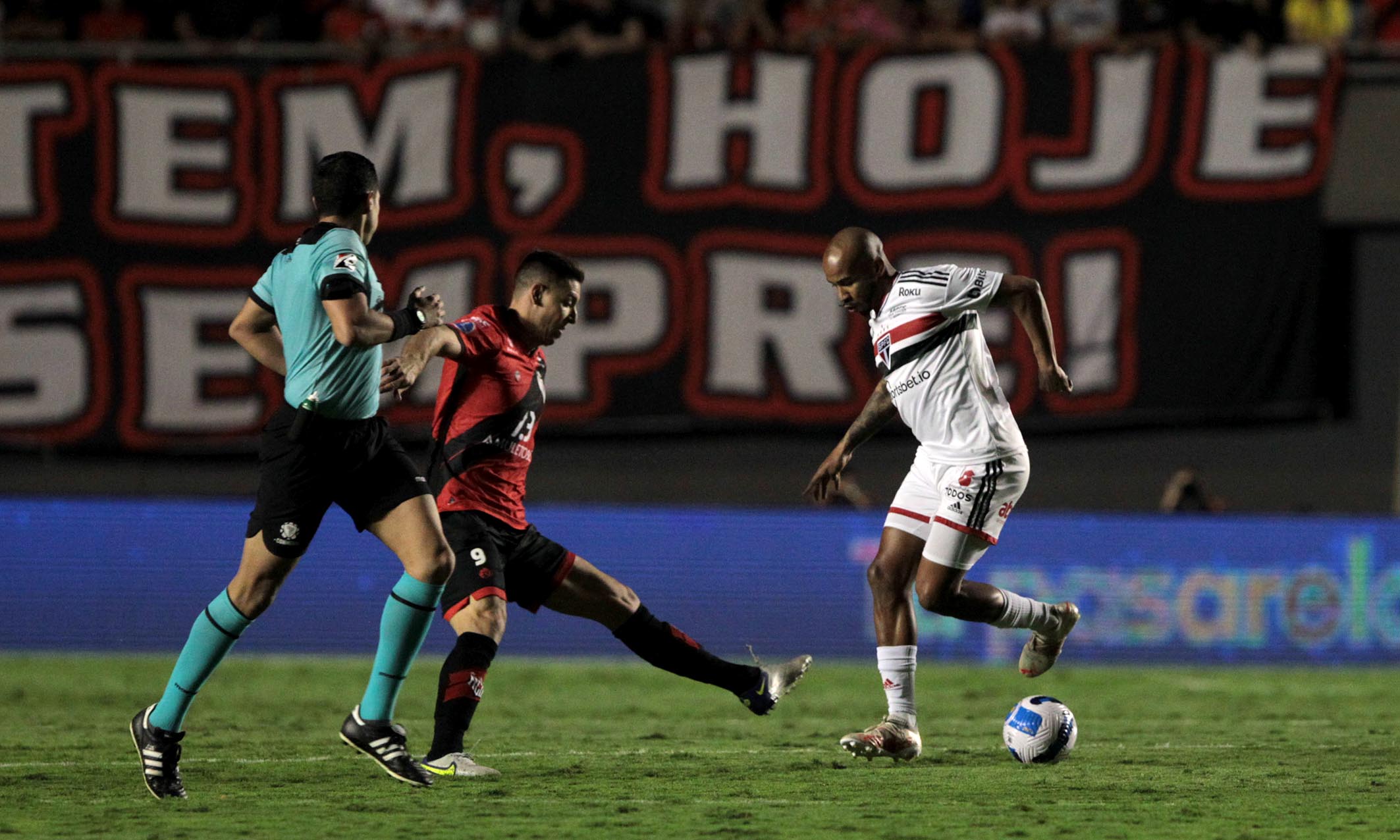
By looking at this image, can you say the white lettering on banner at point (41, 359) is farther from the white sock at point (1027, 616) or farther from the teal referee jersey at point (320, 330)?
the white sock at point (1027, 616)

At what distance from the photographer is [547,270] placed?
21.9 feet

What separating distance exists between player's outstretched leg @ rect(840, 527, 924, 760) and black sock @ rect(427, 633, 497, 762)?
152cm

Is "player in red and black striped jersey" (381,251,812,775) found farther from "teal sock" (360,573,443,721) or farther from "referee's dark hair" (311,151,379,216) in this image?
"referee's dark hair" (311,151,379,216)

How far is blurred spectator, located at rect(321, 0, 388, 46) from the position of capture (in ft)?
48.7

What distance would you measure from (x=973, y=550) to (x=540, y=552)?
5.68ft

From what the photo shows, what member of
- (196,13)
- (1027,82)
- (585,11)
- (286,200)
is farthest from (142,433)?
(1027,82)

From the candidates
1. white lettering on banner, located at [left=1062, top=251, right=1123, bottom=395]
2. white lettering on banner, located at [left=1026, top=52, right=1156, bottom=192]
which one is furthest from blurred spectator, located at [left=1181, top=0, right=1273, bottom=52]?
white lettering on banner, located at [left=1062, top=251, right=1123, bottom=395]

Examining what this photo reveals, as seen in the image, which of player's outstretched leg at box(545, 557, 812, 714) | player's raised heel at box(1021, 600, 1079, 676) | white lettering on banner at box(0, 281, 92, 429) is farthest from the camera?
white lettering on banner at box(0, 281, 92, 429)

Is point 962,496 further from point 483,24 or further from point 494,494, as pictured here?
point 483,24

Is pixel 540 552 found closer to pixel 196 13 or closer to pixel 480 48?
pixel 480 48

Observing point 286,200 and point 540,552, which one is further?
point 286,200

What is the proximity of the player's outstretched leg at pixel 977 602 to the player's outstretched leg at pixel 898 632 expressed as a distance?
0.24 feet

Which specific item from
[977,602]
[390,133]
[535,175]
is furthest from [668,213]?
[977,602]

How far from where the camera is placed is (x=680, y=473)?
48.1 ft
